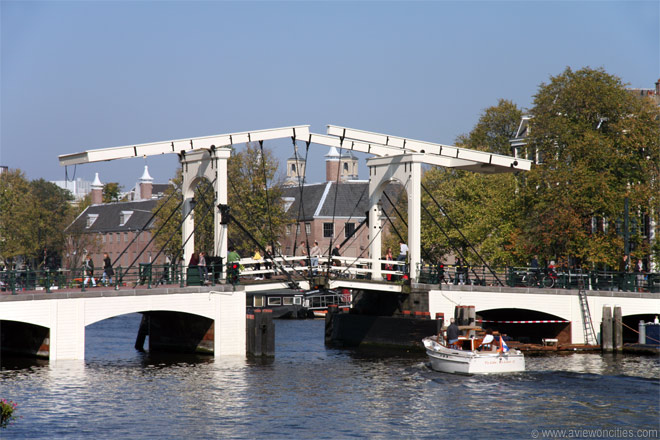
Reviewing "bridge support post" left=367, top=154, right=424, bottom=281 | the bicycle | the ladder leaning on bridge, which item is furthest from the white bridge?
the ladder leaning on bridge

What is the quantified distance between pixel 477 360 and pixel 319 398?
5895 mm

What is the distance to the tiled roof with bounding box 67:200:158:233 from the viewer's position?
107062 millimetres

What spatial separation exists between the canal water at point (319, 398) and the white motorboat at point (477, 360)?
1.41 ft

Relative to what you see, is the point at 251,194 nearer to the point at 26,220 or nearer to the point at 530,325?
the point at 530,325

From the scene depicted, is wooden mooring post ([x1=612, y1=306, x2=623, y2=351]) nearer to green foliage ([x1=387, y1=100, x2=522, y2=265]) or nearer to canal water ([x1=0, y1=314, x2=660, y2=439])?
canal water ([x1=0, y1=314, x2=660, y2=439])

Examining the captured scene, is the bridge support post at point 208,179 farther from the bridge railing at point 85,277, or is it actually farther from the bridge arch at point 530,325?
the bridge arch at point 530,325

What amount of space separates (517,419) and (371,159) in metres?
15.7

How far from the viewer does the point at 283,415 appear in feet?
73.5

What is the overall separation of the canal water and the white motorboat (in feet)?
1.41

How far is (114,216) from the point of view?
11325 cm

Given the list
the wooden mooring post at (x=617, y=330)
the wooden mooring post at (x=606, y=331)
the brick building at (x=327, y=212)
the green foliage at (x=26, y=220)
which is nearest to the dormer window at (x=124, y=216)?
the green foliage at (x=26, y=220)

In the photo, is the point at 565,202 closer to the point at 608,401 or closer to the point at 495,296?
the point at 495,296

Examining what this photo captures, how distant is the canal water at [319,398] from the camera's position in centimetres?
2086

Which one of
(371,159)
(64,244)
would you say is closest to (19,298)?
(371,159)
